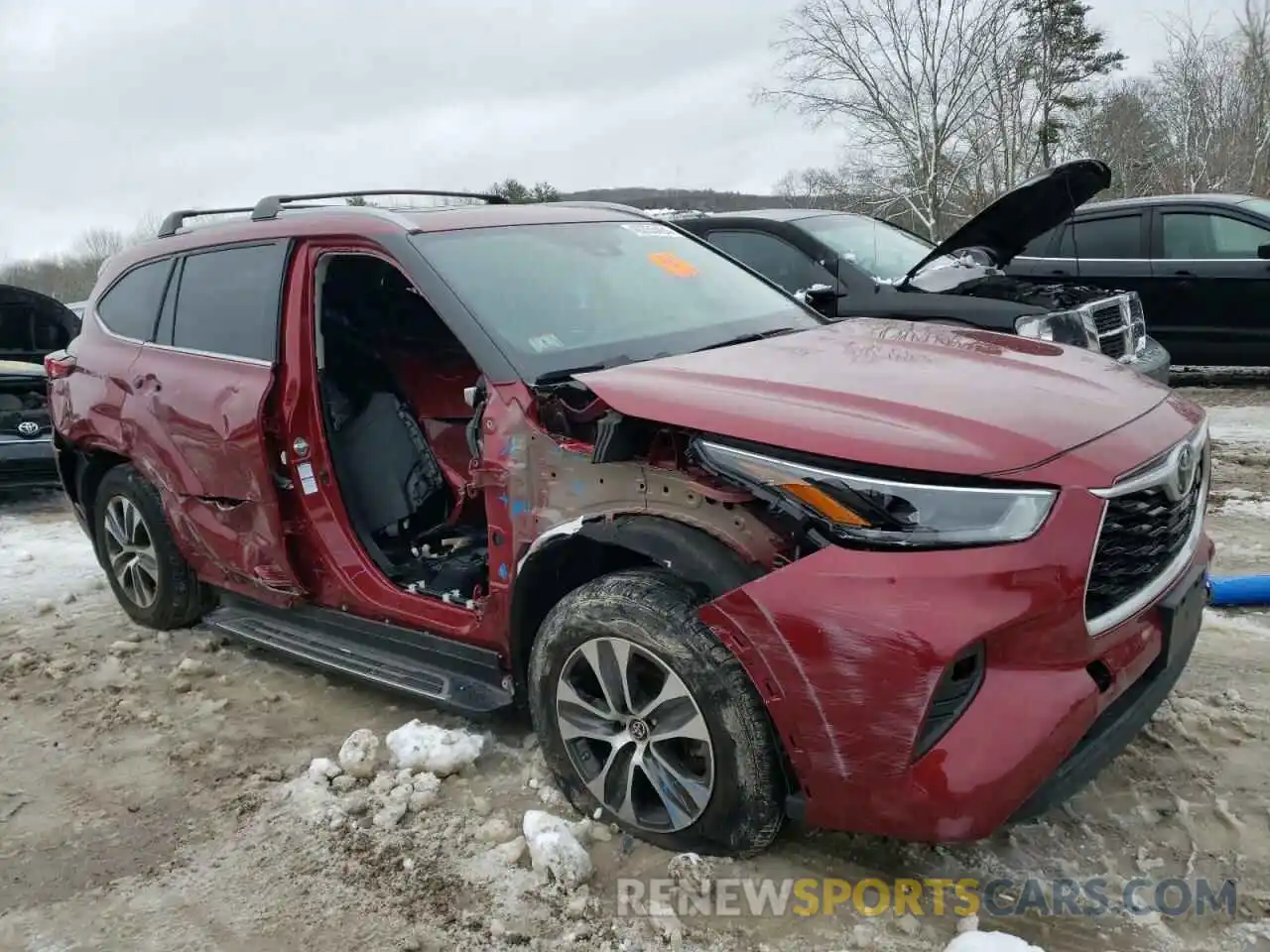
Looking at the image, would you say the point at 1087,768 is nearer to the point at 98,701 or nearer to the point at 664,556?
the point at 664,556

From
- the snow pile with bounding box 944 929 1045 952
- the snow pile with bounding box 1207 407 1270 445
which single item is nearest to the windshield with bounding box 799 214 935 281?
the snow pile with bounding box 1207 407 1270 445

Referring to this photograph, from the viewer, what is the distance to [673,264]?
3922 millimetres

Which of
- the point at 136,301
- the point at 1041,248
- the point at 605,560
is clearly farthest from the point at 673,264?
the point at 1041,248

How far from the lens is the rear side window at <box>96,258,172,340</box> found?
445 centimetres

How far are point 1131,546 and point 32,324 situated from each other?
8.74m

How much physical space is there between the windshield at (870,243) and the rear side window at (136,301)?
14.4 ft

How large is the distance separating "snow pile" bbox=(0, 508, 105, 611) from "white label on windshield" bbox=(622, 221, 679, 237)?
363 cm

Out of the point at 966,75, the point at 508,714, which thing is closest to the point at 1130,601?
the point at 508,714

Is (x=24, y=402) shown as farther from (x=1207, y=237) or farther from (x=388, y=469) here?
(x=1207, y=237)

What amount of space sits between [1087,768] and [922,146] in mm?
25757

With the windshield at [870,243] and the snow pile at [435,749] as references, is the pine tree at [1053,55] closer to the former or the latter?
the windshield at [870,243]

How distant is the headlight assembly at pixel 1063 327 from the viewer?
5.66 meters

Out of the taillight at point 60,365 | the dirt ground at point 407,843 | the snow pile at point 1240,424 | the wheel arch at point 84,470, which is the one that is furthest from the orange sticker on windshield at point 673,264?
the snow pile at point 1240,424

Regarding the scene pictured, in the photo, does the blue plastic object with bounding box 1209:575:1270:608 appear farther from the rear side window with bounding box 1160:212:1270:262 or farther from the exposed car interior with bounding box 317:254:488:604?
the rear side window with bounding box 1160:212:1270:262
